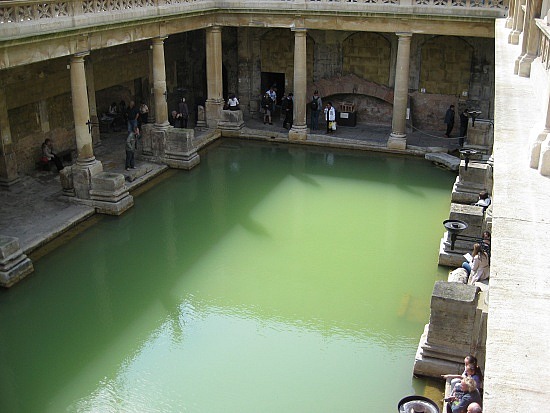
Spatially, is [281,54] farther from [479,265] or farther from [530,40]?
[479,265]

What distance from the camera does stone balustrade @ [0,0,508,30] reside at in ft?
40.0

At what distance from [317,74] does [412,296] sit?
42.0 feet

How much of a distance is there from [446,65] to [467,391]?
15.5 m

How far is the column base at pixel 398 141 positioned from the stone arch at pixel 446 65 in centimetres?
275

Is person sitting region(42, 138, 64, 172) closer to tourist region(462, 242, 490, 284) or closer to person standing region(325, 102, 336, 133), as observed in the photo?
person standing region(325, 102, 336, 133)

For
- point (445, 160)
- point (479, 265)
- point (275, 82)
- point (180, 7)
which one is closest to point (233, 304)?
point (479, 265)

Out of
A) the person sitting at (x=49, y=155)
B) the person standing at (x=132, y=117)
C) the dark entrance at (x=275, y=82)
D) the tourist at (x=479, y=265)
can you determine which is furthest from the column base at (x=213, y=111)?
the tourist at (x=479, y=265)

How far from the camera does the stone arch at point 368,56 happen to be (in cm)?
2144

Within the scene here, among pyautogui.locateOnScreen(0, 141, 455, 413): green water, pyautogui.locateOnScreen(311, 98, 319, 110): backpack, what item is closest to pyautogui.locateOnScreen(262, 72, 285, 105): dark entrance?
pyautogui.locateOnScreen(311, 98, 319, 110): backpack

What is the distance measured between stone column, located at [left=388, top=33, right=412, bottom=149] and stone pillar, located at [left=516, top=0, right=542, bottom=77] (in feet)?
25.7

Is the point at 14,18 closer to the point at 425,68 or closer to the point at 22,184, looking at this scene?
the point at 22,184

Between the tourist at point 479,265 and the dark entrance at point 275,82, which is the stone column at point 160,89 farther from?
the tourist at point 479,265

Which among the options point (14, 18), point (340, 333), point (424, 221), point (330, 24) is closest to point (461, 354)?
point (340, 333)

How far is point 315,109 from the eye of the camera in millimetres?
21484
